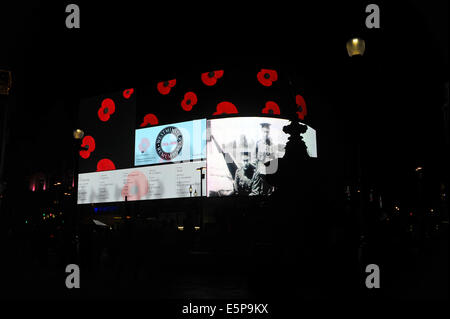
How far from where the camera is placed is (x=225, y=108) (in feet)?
106

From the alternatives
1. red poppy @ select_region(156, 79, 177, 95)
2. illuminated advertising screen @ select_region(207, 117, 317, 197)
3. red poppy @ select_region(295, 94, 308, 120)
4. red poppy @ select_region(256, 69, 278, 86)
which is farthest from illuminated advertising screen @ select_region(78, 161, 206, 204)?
red poppy @ select_region(295, 94, 308, 120)

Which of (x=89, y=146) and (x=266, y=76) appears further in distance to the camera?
(x=89, y=146)

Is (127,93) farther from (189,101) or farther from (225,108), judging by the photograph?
(225,108)

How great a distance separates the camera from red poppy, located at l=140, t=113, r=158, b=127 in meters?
34.0

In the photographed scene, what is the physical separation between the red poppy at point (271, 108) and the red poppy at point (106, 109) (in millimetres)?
14419

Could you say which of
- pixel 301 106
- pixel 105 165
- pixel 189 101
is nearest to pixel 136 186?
pixel 105 165

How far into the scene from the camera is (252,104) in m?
32.1

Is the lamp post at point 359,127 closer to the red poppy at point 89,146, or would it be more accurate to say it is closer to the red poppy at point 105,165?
the red poppy at point 105,165

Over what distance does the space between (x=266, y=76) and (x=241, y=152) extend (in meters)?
7.40

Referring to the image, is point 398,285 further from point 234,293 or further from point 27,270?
point 27,270

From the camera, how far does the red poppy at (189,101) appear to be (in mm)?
33375

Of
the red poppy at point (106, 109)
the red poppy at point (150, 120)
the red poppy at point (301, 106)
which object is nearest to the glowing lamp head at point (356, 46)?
the red poppy at point (301, 106)

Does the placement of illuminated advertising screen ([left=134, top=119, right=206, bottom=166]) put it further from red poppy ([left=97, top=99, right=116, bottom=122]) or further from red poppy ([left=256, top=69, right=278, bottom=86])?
red poppy ([left=256, top=69, right=278, bottom=86])
